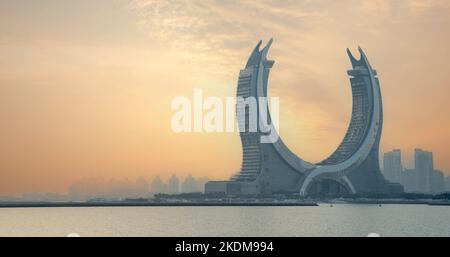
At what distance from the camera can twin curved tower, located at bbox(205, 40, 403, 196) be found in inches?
5586

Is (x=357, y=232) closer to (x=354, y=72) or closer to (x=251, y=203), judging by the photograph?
(x=251, y=203)

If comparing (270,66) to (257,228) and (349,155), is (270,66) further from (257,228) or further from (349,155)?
(257,228)

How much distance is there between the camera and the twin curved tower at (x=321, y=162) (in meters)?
142

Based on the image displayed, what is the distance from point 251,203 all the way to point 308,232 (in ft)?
248

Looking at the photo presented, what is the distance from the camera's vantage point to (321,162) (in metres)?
156

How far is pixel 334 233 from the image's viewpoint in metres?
53.9
